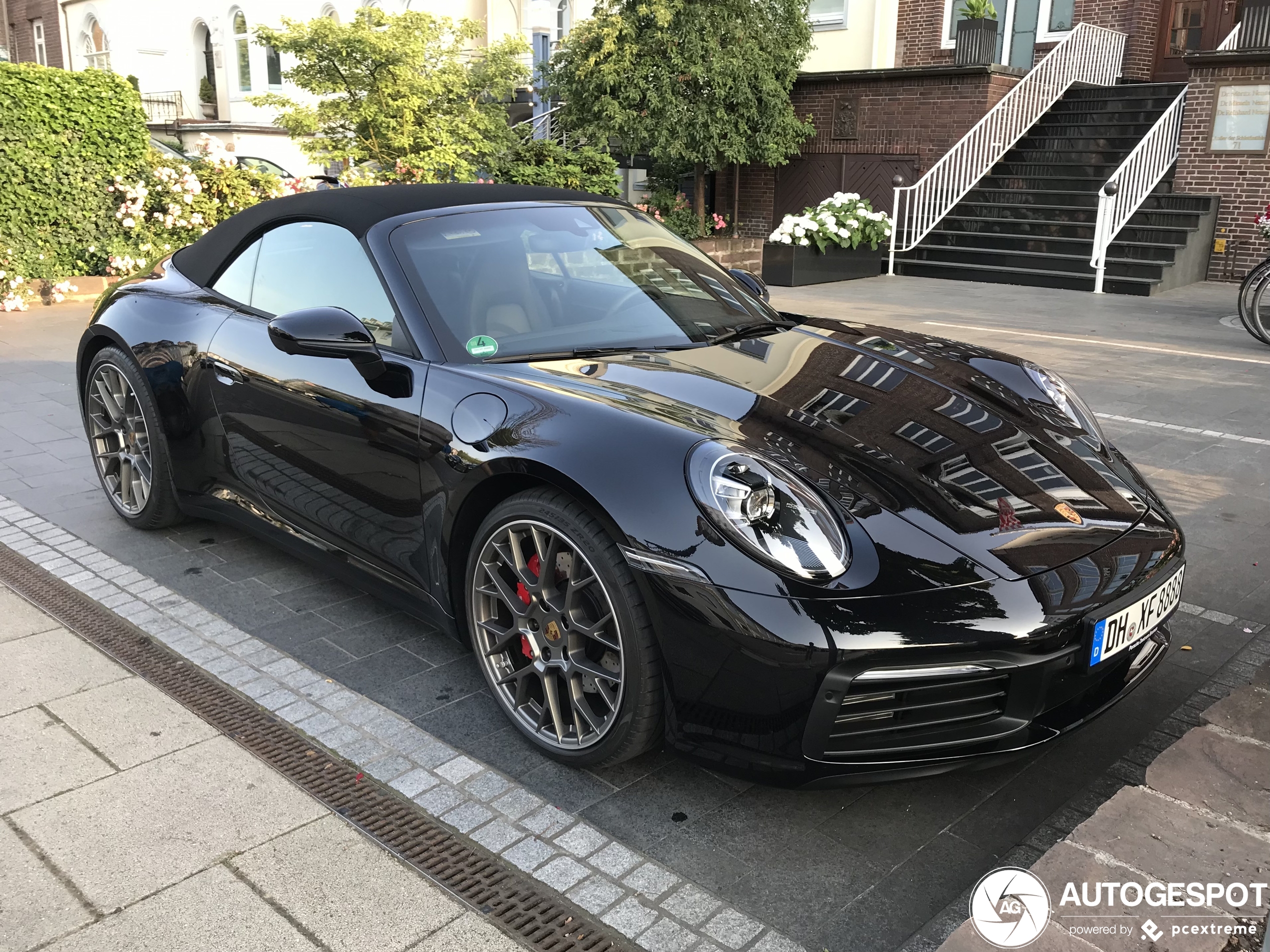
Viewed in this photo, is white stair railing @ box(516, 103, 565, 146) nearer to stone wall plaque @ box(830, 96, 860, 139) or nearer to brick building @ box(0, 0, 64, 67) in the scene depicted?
stone wall plaque @ box(830, 96, 860, 139)

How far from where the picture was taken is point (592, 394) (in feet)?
9.36

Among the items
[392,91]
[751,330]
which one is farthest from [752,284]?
[392,91]

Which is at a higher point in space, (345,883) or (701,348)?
(701,348)

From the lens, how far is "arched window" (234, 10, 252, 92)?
3134 cm

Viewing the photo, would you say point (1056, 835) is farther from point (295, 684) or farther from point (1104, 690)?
point (295, 684)

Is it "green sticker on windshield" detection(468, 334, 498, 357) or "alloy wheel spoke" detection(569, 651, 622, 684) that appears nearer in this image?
"alloy wheel spoke" detection(569, 651, 622, 684)

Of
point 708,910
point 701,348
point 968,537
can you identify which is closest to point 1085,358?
point 701,348

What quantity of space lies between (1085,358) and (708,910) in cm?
733

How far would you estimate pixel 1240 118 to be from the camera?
13.6 metres

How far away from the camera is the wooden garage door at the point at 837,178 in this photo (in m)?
16.9

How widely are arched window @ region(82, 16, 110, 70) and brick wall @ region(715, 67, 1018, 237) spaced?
27.1 metres

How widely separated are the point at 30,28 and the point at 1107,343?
42272mm

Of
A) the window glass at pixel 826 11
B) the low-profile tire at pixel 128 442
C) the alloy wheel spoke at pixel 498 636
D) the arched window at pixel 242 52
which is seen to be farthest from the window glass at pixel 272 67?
the alloy wheel spoke at pixel 498 636
